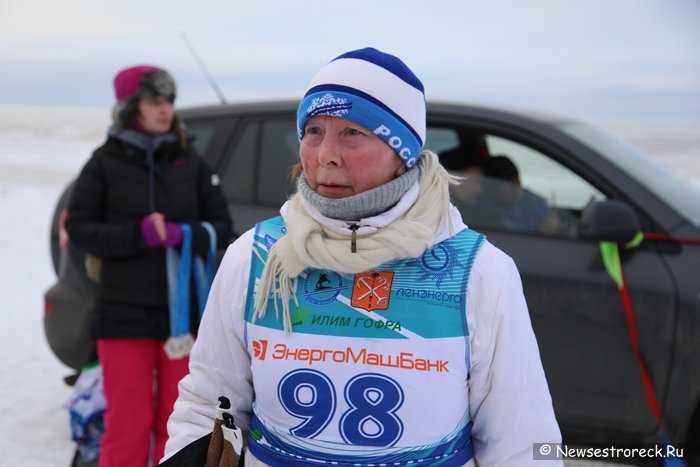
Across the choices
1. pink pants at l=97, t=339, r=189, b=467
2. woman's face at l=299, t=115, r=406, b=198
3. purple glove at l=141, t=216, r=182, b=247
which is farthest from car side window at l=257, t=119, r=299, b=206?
woman's face at l=299, t=115, r=406, b=198

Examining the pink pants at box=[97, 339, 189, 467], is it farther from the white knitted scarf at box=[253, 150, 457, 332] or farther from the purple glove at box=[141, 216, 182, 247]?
the white knitted scarf at box=[253, 150, 457, 332]

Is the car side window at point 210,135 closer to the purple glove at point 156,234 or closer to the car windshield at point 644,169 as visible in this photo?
the purple glove at point 156,234

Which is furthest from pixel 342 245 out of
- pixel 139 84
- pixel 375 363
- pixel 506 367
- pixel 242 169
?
pixel 242 169

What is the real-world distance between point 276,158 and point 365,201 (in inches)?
92.3

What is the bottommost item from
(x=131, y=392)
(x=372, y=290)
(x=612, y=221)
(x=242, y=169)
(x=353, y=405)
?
(x=131, y=392)

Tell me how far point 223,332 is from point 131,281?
1.38 m

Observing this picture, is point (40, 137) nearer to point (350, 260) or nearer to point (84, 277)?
point (84, 277)

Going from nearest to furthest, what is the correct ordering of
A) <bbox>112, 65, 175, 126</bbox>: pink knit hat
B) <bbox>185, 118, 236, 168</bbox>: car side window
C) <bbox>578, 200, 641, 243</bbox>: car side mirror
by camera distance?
1. <bbox>112, 65, 175, 126</bbox>: pink knit hat
2. <bbox>578, 200, 641, 243</bbox>: car side mirror
3. <bbox>185, 118, 236, 168</bbox>: car side window

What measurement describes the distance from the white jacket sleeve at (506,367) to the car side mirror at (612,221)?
1686mm

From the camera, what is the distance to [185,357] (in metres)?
2.93

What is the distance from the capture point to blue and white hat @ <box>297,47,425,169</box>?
1510mm

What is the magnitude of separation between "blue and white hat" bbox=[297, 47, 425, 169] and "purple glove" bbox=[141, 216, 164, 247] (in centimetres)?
138

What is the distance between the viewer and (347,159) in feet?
4.95

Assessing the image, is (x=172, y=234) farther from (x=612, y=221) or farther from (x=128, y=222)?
(x=612, y=221)
